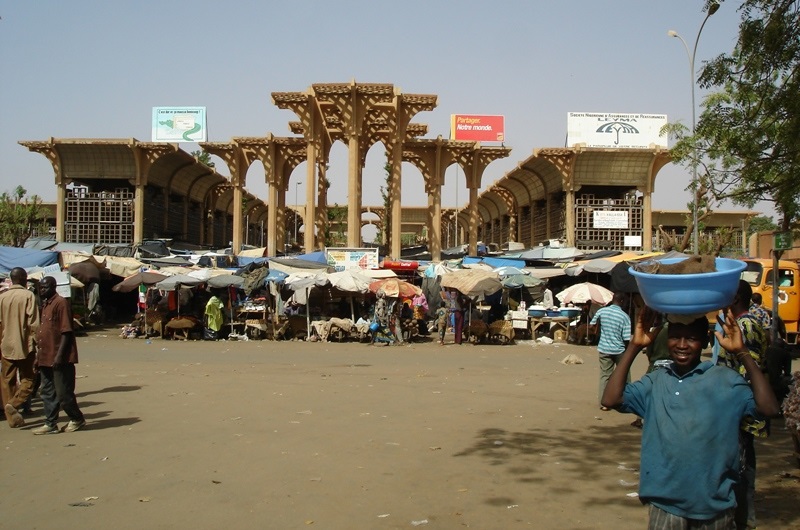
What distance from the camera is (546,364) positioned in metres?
16.5

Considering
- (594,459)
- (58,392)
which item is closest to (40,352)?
(58,392)

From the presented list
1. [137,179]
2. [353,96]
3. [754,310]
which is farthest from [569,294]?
[137,179]

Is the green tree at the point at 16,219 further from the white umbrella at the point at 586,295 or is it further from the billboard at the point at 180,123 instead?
the white umbrella at the point at 586,295

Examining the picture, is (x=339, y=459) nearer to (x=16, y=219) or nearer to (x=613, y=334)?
(x=613, y=334)

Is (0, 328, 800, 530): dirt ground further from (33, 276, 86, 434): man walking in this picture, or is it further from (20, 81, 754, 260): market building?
(20, 81, 754, 260): market building

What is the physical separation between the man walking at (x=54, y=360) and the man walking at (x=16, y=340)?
47 cm

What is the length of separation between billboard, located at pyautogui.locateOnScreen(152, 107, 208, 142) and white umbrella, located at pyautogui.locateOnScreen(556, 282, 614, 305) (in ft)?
79.7

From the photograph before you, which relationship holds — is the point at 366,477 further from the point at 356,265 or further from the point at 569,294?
the point at 356,265

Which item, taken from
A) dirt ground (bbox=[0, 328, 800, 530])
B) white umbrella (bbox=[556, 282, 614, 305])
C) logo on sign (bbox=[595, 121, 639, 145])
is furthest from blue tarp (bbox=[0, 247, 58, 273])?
logo on sign (bbox=[595, 121, 639, 145])

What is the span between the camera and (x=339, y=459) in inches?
272

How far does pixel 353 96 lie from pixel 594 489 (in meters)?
24.4

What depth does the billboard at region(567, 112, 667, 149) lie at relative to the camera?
3531 centimetres

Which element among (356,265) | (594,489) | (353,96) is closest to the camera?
(594,489)

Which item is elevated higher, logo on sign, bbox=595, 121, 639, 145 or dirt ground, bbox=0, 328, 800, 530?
logo on sign, bbox=595, 121, 639, 145
